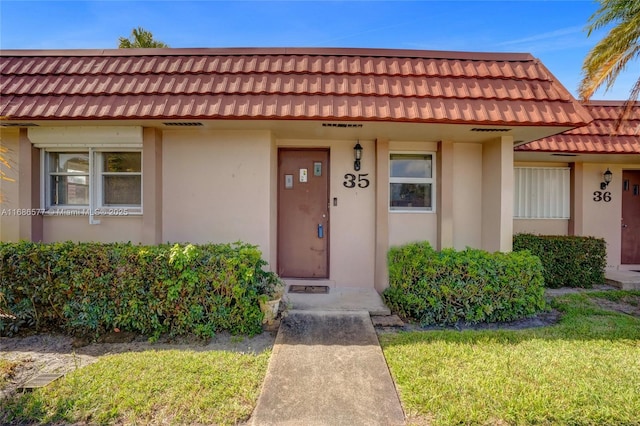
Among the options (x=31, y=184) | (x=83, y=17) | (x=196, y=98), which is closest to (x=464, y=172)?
(x=196, y=98)

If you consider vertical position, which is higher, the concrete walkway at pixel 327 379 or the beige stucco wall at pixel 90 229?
the beige stucco wall at pixel 90 229

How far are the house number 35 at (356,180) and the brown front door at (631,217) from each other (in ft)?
23.8

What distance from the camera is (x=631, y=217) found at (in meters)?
7.82

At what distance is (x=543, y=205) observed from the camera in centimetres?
771

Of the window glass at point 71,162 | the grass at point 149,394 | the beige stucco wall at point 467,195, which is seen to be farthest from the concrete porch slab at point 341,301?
the window glass at point 71,162

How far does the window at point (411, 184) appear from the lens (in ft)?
19.0

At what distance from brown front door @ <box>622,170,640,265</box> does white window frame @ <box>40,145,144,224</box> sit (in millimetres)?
11147

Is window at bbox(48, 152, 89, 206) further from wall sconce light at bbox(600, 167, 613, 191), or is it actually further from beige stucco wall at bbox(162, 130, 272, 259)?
wall sconce light at bbox(600, 167, 613, 191)

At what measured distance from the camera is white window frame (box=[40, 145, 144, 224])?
204 inches

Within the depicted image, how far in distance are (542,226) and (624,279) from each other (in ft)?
6.04

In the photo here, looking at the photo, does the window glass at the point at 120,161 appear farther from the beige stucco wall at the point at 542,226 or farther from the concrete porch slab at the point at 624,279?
the concrete porch slab at the point at 624,279

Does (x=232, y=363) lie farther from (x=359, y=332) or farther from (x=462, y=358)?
(x=462, y=358)

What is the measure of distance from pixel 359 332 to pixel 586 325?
3079 millimetres

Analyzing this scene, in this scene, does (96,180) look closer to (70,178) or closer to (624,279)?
(70,178)
